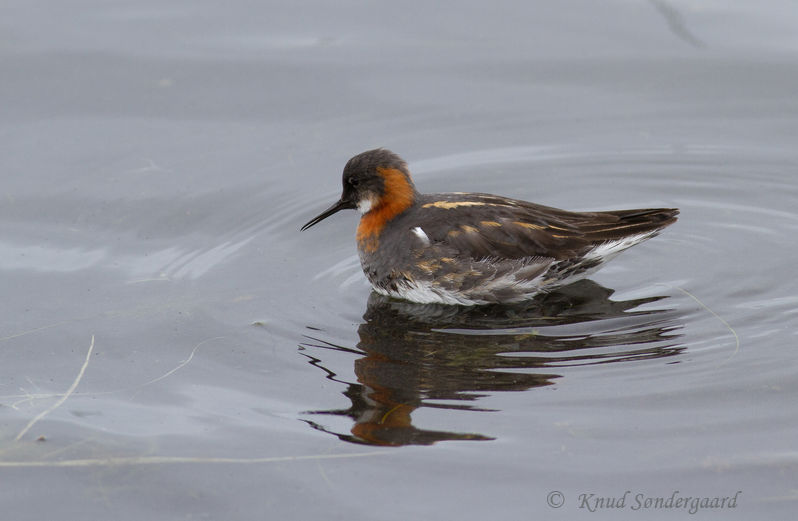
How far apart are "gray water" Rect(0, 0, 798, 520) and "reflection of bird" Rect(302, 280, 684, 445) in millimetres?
30

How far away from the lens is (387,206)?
9617mm

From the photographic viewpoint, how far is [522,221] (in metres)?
9.20

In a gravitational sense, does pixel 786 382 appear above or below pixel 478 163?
below

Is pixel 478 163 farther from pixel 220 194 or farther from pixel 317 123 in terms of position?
pixel 220 194

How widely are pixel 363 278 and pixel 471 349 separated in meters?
1.78

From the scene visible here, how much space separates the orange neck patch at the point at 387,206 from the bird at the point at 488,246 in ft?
0.04

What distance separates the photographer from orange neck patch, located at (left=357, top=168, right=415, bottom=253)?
31.2 ft

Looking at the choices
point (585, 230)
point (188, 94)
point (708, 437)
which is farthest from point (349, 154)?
point (708, 437)

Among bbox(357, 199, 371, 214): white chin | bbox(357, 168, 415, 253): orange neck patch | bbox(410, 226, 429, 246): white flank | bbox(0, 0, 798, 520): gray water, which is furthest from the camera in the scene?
bbox(357, 199, 371, 214): white chin

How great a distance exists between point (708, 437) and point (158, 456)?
3.39m
